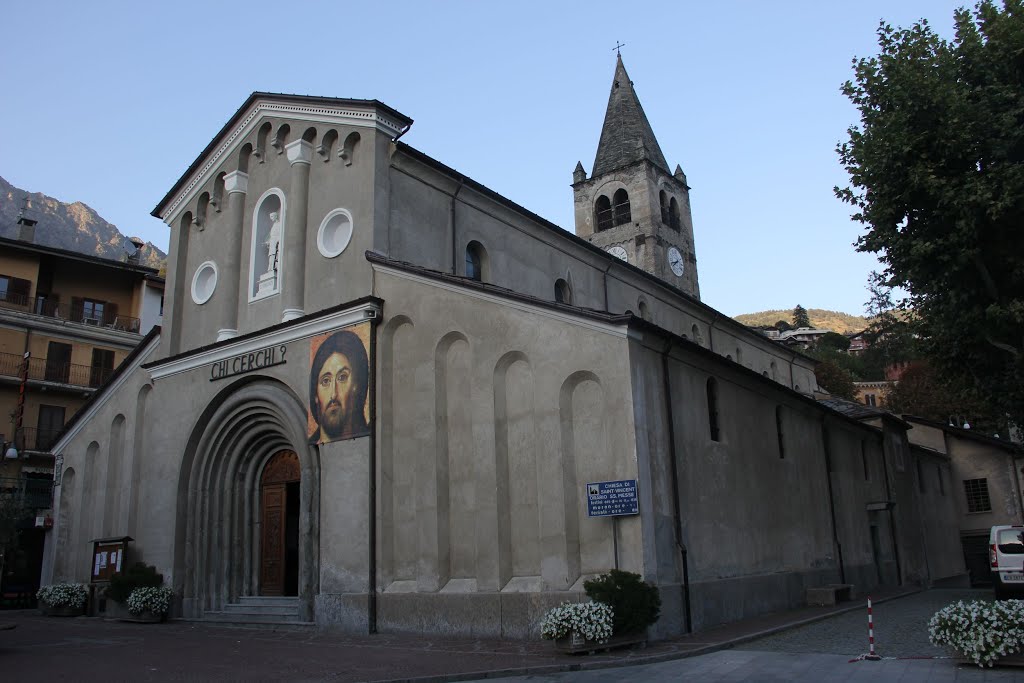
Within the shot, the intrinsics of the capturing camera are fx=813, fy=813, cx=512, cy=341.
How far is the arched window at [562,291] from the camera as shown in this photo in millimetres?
25097

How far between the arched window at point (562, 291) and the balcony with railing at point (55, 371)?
24.2 meters

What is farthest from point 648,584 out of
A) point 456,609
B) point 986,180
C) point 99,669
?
point 986,180

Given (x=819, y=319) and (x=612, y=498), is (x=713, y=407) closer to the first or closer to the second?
(x=612, y=498)

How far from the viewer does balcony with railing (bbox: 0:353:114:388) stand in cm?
3856

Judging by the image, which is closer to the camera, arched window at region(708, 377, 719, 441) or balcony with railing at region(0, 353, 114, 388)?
arched window at region(708, 377, 719, 441)

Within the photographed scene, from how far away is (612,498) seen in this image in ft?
47.5

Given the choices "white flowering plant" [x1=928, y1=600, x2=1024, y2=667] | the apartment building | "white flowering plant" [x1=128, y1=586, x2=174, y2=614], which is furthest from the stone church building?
the apartment building

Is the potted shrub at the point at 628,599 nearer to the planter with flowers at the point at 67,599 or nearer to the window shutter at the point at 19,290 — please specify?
the planter with flowers at the point at 67,599

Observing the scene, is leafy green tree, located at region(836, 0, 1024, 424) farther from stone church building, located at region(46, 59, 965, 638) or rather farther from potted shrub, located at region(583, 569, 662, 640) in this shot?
potted shrub, located at region(583, 569, 662, 640)

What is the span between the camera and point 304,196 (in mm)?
21422

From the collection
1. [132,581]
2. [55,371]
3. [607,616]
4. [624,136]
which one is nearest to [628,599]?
[607,616]

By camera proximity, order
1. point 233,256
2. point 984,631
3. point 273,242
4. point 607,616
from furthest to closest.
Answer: point 233,256
point 273,242
point 607,616
point 984,631

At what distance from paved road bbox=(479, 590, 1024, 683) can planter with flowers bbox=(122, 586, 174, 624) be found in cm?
1369

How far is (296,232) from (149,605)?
1046 cm
